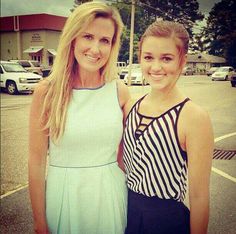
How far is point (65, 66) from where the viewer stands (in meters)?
1.58

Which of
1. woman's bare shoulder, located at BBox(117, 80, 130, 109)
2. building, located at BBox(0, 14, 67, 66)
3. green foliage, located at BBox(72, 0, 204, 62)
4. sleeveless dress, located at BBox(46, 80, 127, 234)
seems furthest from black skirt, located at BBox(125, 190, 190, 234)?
building, located at BBox(0, 14, 67, 66)

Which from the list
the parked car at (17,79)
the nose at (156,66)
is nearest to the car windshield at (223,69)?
the nose at (156,66)

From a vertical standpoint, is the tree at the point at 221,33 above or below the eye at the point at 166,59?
above

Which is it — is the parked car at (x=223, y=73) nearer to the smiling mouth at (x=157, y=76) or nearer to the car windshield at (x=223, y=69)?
the car windshield at (x=223, y=69)

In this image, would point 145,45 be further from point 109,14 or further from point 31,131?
point 31,131

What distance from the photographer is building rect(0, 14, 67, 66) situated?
2.19 m

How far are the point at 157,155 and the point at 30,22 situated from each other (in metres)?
1.64

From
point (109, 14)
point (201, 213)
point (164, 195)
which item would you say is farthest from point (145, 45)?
point (201, 213)

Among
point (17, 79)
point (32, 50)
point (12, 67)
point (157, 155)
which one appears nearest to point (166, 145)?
point (157, 155)

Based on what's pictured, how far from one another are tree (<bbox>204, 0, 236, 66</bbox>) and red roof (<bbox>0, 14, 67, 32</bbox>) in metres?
1.03

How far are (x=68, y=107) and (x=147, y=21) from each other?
61 centimetres

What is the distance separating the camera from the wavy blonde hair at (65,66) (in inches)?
57.7

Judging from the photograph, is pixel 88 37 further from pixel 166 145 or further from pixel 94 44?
pixel 166 145

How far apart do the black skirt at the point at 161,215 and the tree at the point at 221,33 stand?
84 centimetres
